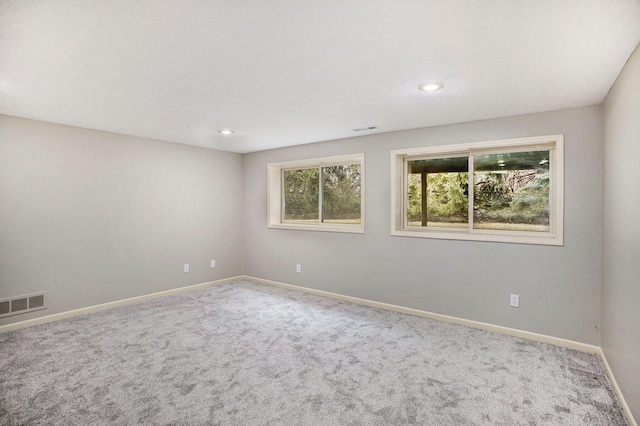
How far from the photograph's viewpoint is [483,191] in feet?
12.1

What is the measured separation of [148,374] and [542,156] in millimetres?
4171

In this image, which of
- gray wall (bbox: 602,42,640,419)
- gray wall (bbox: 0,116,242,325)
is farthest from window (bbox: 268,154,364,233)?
gray wall (bbox: 602,42,640,419)

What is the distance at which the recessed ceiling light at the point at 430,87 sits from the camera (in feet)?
8.39

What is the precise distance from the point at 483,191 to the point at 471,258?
766mm

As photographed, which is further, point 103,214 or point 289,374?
point 103,214

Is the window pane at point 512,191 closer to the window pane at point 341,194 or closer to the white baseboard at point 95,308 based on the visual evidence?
the window pane at point 341,194

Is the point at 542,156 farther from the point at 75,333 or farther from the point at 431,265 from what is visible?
the point at 75,333

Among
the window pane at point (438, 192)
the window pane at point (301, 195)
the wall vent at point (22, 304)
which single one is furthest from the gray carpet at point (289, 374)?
the window pane at point (301, 195)

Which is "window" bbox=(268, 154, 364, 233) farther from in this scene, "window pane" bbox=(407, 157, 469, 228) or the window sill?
"window pane" bbox=(407, 157, 469, 228)

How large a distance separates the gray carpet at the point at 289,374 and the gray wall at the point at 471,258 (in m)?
0.32

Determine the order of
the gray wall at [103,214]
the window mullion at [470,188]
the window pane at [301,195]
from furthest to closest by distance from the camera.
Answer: the window pane at [301,195]
the window mullion at [470,188]
the gray wall at [103,214]

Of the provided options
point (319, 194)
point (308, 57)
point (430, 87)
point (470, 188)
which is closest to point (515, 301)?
point (470, 188)

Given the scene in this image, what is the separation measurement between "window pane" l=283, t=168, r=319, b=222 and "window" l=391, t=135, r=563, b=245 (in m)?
1.50

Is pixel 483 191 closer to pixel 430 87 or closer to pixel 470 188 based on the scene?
pixel 470 188
